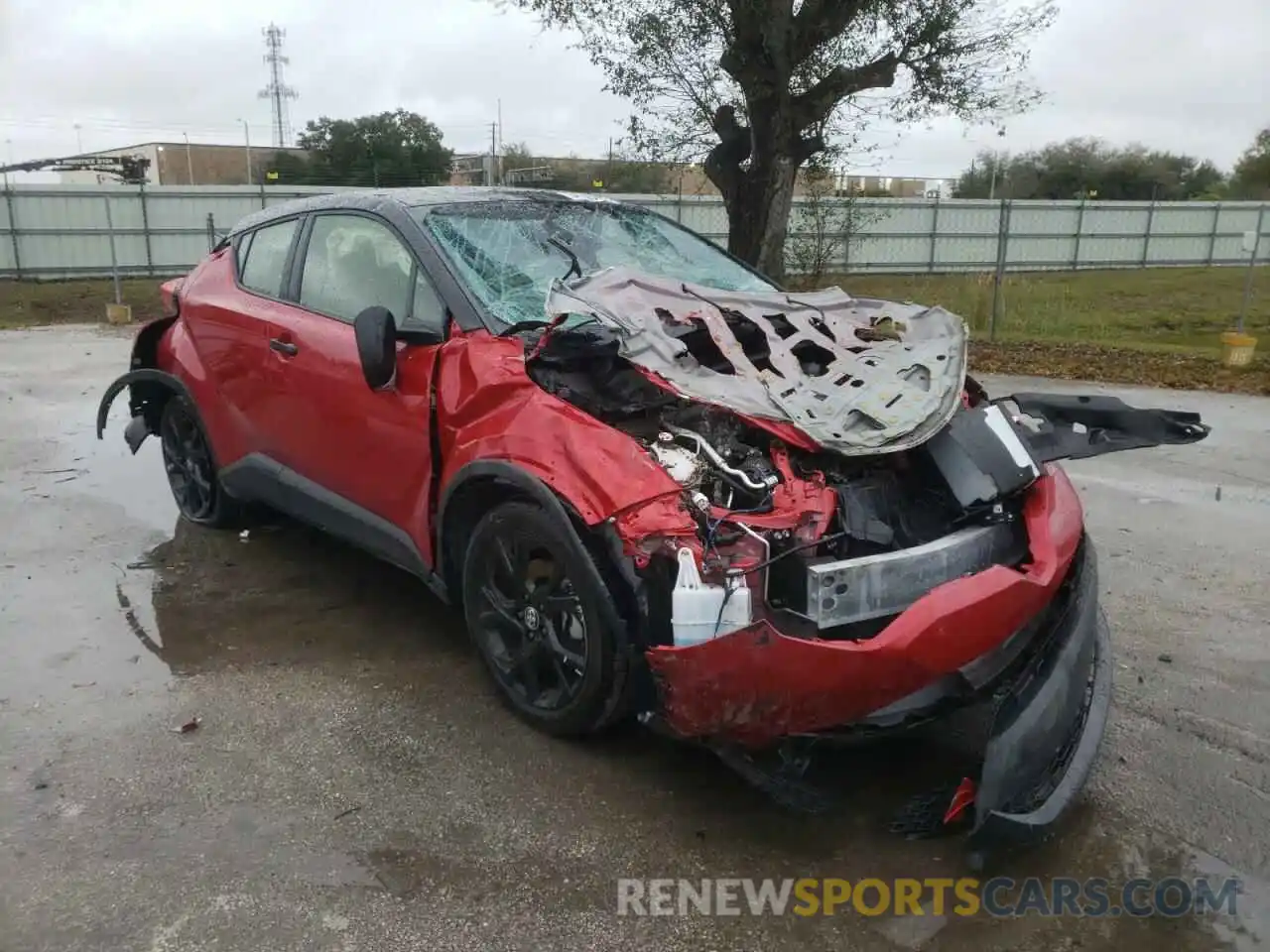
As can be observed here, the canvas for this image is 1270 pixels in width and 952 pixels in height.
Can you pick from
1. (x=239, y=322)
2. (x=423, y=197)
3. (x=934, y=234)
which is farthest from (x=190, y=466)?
(x=934, y=234)

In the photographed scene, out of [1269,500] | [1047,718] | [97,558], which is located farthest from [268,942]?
[1269,500]

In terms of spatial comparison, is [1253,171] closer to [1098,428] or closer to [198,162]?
[198,162]

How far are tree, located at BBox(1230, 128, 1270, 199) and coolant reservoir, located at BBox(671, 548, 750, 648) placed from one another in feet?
143

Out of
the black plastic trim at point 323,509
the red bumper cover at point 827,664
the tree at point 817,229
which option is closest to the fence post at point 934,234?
the tree at point 817,229

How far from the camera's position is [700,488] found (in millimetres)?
2955

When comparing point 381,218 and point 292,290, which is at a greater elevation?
point 381,218

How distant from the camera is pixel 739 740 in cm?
280

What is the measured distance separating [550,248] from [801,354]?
1237mm

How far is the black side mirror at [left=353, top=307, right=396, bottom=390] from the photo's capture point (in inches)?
142

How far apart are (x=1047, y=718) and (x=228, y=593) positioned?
145 inches

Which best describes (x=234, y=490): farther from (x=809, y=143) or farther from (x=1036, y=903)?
(x=809, y=143)

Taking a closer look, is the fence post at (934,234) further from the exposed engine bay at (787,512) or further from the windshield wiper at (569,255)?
the exposed engine bay at (787,512)

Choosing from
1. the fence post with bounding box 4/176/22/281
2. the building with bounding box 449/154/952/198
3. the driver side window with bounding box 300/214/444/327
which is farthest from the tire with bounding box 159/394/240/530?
the fence post with bounding box 4/176/22/281

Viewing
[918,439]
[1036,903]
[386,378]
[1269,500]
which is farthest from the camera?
[1269,500]
